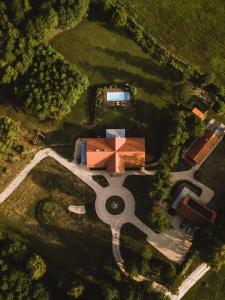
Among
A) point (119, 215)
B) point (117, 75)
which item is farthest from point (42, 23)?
point (119, 215)

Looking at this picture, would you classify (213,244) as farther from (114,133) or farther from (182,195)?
(114,133)

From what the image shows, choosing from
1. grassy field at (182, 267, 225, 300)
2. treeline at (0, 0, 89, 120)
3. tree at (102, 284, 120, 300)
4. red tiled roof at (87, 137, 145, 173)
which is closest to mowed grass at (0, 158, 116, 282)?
tree at (102, 284, 120, 300)

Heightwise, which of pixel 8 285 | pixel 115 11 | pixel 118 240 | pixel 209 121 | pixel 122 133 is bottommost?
pixel 8 285

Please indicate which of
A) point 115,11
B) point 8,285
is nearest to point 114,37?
point 115,11

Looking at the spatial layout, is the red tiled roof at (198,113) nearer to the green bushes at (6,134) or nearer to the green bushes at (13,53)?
the green bushes at (13,53)

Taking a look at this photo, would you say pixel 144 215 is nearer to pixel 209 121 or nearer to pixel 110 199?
pixel 110 199

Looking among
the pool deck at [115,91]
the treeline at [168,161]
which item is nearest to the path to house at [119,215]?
the treeline at [168,161]
